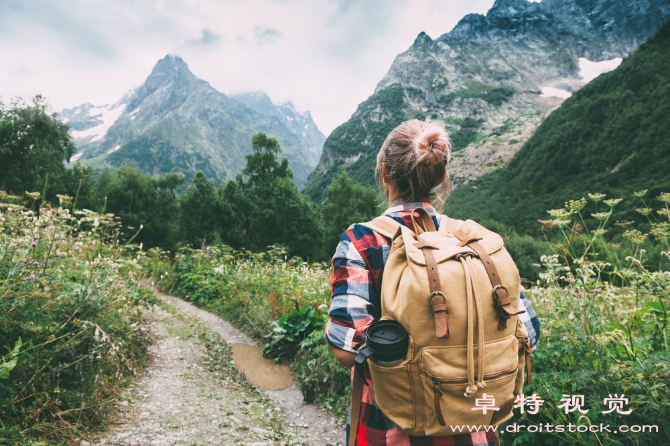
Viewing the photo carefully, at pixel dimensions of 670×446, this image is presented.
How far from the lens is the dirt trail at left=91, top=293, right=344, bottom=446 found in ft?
9.11

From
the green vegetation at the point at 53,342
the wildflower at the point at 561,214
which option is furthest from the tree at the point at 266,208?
the wildflower at the point at 561,214

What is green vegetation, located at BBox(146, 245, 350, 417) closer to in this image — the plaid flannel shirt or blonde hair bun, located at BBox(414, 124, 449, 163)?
the plaid flannel shirt

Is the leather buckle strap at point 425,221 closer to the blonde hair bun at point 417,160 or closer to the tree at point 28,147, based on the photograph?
the blonde hair bun at point 417,160

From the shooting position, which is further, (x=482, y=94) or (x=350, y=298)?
(x=482, y=94)

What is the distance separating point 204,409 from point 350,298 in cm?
317

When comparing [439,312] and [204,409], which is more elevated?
[439,312]

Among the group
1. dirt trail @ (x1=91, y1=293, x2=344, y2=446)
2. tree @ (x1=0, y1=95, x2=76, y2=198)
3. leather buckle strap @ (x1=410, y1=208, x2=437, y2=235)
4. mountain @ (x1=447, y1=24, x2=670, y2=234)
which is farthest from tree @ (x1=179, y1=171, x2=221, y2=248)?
mountain @ (x1=447, y1=24, x2=670, y2=234)

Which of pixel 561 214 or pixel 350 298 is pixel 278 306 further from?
pixel 350 298

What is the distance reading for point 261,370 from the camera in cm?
467

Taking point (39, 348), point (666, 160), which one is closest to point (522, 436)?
point (39, 348)

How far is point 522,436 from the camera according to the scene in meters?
2.25

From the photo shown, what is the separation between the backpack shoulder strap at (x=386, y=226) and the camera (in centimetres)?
130

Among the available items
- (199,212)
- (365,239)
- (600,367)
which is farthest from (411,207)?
(199,212)

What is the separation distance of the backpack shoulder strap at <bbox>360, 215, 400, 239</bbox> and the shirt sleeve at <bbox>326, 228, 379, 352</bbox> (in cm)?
11
